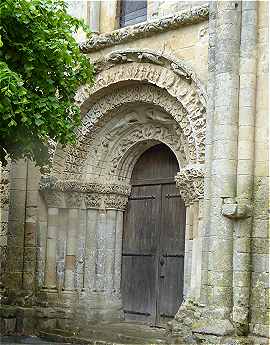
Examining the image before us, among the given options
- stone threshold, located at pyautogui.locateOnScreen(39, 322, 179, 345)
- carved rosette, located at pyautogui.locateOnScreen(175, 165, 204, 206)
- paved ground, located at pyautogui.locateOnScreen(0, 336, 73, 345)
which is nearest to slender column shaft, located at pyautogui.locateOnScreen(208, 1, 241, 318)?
carved rosette, located at pyautogui.locateOnScreen(175, 165, 204, 206)

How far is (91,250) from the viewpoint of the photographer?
1139 cm

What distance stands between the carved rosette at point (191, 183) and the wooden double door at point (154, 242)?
1.05 m

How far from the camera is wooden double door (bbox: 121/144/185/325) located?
10779 millimetres

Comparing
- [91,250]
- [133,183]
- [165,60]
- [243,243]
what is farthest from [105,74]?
[243,243]

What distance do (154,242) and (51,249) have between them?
5.78 feet

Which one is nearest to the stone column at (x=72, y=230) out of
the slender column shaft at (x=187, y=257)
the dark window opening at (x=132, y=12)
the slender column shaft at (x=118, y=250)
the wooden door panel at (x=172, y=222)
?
the slender column shaft at (x=118, y=250)

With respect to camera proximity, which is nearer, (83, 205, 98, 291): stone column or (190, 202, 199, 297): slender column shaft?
(190, 202, 199, 297): slender column shaft

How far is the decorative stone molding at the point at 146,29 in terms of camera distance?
9.62m

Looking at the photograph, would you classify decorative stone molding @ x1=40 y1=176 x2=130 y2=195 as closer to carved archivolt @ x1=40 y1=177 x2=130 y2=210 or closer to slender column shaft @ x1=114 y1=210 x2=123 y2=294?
carved archivolt @ x1=40 y1=177 x2=130 y2=210

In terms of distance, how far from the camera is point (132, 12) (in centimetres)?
1106

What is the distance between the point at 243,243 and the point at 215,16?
9.92 feet

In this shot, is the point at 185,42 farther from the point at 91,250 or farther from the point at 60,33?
the point at 91,250

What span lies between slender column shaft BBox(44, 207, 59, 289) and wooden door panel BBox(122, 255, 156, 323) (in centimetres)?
118

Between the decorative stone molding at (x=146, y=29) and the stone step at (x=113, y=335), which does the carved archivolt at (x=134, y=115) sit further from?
the stone step at (x=113, y=335)
